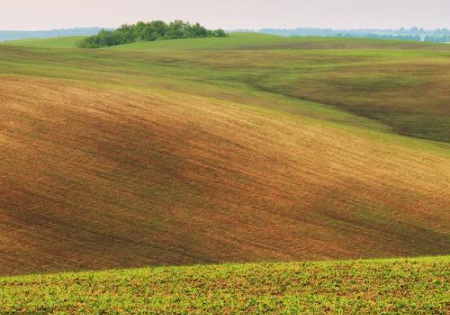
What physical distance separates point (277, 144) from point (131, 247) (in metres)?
12.5

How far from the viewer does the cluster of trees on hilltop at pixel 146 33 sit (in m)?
159

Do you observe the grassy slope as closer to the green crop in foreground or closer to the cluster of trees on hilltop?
the green crop in foreground

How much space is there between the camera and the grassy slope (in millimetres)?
22953

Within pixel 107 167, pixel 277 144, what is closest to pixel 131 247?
pixel 107 167

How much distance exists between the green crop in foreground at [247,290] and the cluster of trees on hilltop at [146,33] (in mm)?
142406

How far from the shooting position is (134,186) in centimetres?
2656

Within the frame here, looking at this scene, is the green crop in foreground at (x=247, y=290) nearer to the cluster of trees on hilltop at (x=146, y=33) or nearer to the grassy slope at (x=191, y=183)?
the grassy slope at (x=191, y=183)

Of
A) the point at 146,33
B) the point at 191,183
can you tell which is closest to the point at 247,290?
the point at 191,183

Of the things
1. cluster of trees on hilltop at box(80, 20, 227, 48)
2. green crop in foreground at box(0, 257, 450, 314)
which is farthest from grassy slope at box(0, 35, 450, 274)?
cluster of trees on hilltop at box(80, 20, 227, 48)

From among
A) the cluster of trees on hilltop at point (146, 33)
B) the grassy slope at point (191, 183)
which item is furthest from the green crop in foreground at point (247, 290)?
the cluster of trees on hilltop at point (146, 33)

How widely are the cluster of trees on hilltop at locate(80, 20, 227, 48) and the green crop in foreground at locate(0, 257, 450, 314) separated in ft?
467

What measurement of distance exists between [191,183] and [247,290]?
11.7 meters

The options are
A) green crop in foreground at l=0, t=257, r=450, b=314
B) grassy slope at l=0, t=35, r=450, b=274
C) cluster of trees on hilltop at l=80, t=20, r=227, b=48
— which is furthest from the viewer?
cluster of trees on hilltop at l=80, t=20, r=227, b=48

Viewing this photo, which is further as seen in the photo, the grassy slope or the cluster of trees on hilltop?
the cluster of trees on hilltop
